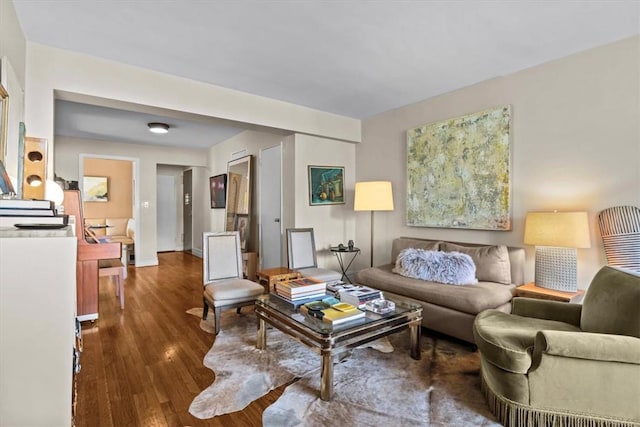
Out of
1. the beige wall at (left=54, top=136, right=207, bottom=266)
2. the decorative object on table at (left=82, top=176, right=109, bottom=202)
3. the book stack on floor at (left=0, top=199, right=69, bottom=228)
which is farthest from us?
the decorative object on table at (left=82, top=176, right=109, bottom=202)

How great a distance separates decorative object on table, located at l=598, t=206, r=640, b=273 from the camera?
7.64 feet

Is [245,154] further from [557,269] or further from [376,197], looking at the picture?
[557,269]

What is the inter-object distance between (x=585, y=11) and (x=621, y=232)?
1.57 metres

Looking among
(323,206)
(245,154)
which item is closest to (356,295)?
(323,206)

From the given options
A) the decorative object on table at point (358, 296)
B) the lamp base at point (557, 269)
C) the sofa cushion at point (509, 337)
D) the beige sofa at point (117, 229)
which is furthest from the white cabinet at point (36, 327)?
the beige sofa at point (117, 229)

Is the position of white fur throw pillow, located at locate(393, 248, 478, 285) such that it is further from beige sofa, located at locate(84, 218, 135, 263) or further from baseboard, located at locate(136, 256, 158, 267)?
beige sofa, located at locate(84, 218, 135, 263)

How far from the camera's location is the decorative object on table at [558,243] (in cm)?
243

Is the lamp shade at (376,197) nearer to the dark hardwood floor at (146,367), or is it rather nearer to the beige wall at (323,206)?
the beige wall at (323,206)

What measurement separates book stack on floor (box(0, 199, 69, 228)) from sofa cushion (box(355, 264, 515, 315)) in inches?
102

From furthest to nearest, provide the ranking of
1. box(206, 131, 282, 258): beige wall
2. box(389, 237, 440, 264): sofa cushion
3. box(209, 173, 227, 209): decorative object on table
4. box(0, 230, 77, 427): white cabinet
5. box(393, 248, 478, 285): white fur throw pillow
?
box(209, 173, 227, 209): decorative object on table
box(206, 131, 282, 258): beige wall
box(389, 237, 440, 264): sofa cushion
box(393, 248, 478, 285): white fur throw pillow
box(0, 230, 77, 427): white cabinet

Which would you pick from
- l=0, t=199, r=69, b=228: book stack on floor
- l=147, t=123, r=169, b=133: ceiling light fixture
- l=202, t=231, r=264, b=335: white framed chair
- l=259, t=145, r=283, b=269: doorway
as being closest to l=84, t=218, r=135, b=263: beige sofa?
l=147, t=123, r=169, b=133: ceiling light fixture

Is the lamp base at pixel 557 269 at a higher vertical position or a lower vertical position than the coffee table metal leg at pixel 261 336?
higher

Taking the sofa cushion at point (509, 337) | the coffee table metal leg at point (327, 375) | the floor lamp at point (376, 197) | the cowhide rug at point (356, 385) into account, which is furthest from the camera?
the floor lamp at point (376, 197)

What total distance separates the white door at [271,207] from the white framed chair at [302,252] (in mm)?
766
